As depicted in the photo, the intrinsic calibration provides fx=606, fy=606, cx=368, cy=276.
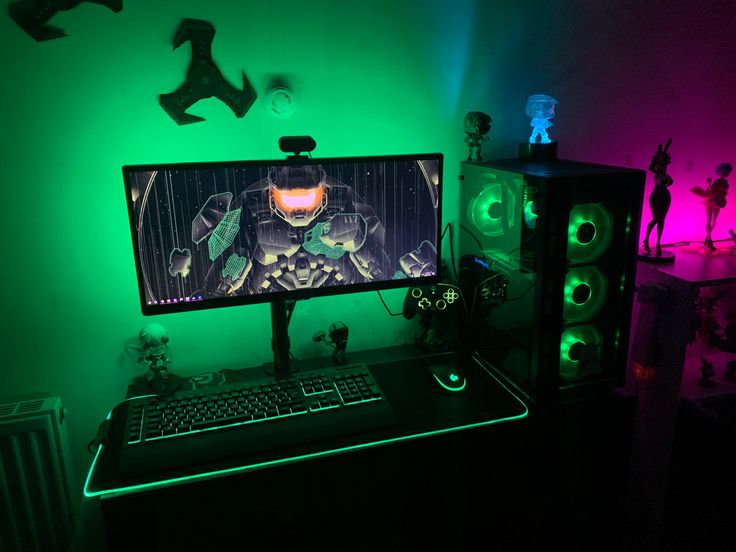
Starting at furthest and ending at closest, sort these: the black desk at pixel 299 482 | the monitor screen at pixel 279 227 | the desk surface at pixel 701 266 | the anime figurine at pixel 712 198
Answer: the anime figurine at pixel 712 198 → the desk surface at pixel 701 266 → the monitor screen at pixel 279 227 → the black desk at pixel 299 482

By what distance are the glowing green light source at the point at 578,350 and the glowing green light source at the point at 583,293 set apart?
4cm

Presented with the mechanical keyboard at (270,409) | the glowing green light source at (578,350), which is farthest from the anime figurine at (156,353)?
the glowing green light source at (578,350)

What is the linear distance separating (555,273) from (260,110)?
0.83 metres

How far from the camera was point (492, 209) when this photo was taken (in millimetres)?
1572

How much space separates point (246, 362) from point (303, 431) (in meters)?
0.51

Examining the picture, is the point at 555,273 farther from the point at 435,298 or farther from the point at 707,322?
the point at 707,322

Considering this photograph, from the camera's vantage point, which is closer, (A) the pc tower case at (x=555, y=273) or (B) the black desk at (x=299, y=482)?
(B) the black desk at (x=299, y=482)

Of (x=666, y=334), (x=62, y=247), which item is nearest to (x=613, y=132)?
(x=666, y=334)

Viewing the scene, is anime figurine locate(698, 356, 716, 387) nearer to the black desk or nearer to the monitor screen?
the black desk

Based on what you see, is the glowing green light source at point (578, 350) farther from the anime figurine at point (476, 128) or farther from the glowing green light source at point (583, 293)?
the anime figurine at point (476, 128)

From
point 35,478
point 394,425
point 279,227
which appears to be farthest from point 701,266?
point 35,478

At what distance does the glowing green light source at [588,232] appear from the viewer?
4.52ft

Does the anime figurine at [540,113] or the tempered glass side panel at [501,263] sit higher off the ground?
the anime figurine at [540,113]

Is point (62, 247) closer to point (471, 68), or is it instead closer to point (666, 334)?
point (471, 68)
